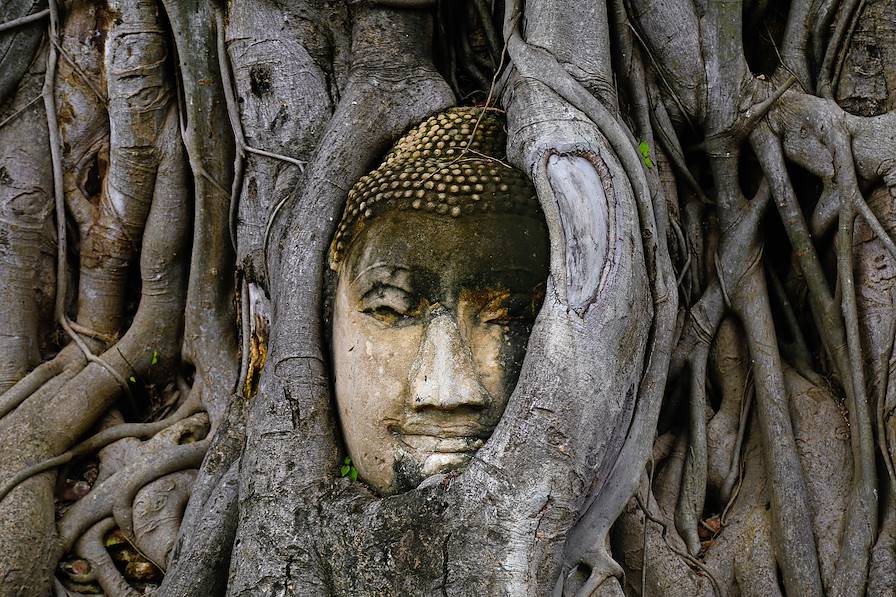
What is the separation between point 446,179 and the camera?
2.55 m

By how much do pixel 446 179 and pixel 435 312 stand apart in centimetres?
37

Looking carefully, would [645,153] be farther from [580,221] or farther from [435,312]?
[435,312]

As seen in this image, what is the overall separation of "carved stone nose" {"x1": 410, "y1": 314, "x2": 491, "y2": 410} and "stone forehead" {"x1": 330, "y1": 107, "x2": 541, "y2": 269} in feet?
1.07

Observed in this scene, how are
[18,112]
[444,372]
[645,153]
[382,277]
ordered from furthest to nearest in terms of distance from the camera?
[18,112] < [645,153] < [382,277] < [444,372]

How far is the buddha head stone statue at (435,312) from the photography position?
2406 mm

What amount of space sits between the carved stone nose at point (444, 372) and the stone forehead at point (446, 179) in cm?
33

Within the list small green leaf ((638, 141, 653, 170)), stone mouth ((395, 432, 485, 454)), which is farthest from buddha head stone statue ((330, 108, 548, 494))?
small green leaf ((638, 141, 653, 170))

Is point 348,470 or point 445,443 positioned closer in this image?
point 445,443

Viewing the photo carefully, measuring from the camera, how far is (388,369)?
2.49 metres

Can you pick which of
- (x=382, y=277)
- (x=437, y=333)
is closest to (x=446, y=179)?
(x=382, y=277)

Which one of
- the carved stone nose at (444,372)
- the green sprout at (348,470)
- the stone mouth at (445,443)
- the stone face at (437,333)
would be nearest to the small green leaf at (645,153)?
the stone face at (437,333)

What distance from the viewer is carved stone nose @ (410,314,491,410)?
2.36 m

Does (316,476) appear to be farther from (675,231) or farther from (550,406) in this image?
(675,231)

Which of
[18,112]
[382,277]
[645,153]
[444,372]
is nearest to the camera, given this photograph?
[444,372]
